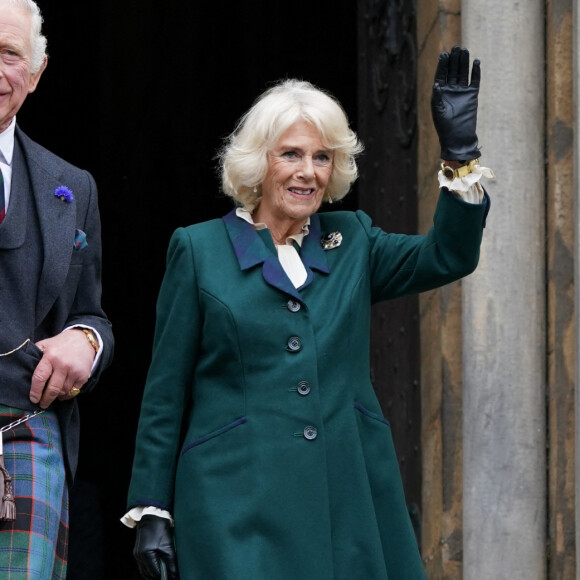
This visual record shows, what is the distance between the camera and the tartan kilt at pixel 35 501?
3611 millimetres

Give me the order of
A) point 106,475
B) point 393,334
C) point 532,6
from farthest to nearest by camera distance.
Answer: point 106,475, point 393,334, point 532,6

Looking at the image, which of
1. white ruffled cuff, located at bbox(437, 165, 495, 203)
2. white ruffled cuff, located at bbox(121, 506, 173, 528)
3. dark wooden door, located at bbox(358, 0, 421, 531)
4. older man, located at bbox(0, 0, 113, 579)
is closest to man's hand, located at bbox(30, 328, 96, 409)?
older man, located at bbox(0, 0, 113, 579)

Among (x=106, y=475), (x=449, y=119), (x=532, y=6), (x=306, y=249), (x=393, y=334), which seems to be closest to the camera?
(x=449, y=119)

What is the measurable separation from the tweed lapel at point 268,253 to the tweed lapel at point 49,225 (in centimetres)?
40

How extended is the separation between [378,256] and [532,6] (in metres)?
1.60

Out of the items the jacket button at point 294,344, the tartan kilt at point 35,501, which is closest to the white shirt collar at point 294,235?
the jacket button at point 294,344

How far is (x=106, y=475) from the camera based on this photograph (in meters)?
8.22

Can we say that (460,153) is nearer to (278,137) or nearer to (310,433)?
(278,137)

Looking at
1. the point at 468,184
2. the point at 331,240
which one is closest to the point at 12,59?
the point at 331,240

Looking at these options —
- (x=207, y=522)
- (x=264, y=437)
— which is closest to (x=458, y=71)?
(x=264, y=437)

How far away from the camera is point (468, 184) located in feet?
12.3

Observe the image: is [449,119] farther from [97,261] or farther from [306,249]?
[97,261]

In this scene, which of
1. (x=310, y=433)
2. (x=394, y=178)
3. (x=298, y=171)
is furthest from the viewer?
(x=394, y=178)

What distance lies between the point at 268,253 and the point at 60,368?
580mm
